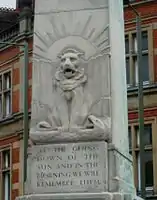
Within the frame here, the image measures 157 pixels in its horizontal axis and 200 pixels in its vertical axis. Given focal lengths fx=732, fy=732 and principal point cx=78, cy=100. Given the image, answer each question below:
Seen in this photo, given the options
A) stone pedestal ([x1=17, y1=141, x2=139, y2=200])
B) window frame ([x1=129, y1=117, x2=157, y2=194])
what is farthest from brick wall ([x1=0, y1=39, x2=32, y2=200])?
stone pedestal ([x1=17, y1=141, x2=139, y2=200])

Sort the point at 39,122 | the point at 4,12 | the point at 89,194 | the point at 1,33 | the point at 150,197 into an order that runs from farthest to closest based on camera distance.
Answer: the point at 4,12 → the point at 1,33 → the point at 150,197 → the point at 39,122 → the point at 89,194

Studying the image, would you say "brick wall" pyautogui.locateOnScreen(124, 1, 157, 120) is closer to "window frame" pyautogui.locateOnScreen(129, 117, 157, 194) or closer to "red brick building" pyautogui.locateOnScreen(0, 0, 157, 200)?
"red brick building" pyautogui.locateOnScreen(0, 0, 157, 200)

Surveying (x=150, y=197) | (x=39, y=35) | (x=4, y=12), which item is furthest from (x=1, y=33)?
(x=39, y=35)

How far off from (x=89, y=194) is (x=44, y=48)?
Answer: 2.40m

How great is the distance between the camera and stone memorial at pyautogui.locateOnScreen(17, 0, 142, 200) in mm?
10273

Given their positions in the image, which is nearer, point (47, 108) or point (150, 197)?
point (47, 108)

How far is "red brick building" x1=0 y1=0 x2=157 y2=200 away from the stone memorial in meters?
15.7

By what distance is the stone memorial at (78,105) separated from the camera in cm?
1027

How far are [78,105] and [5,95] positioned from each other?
75.5ft

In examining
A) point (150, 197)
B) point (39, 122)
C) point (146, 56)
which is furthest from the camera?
point (146, 56)

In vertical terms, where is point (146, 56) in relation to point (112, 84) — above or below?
above

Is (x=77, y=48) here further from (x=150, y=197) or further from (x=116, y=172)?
(x=150, y=197)

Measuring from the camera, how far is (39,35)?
11.1m

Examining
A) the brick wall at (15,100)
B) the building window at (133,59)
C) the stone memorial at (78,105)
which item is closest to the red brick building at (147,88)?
the building window at (133,59)
